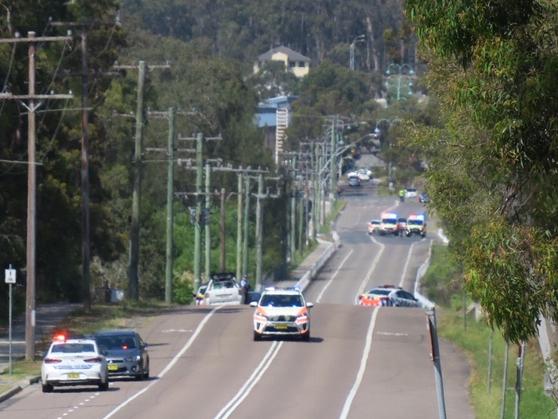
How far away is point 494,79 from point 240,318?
38973mm

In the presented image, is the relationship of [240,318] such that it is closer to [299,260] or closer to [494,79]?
[494,79]

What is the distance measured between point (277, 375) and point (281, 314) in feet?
22.1

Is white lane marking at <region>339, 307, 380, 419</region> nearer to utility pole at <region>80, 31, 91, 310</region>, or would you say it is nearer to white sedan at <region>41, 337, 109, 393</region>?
white sedan at <region>41, 337, 109, 393</region>

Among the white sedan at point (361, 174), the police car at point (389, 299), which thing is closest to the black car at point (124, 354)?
the police car at point (389, 299)

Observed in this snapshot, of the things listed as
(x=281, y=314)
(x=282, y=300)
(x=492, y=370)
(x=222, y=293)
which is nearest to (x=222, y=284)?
(x=222, y=293)

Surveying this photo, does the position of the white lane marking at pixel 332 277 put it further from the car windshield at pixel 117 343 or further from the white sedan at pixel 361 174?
the white sedan at pixel 361 174

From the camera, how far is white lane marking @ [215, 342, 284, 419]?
32.6 meters

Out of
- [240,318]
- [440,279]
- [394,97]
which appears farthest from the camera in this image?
[394,97]

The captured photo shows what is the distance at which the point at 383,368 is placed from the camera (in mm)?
41938

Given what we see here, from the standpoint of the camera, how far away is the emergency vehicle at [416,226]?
12481 cm

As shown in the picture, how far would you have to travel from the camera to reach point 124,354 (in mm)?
38750

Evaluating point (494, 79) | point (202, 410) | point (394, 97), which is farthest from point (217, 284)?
point (394, 97)

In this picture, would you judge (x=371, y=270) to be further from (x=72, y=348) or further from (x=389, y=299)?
(x=72, y=348)

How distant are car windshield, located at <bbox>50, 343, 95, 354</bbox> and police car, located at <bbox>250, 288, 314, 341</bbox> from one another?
10.7 m
